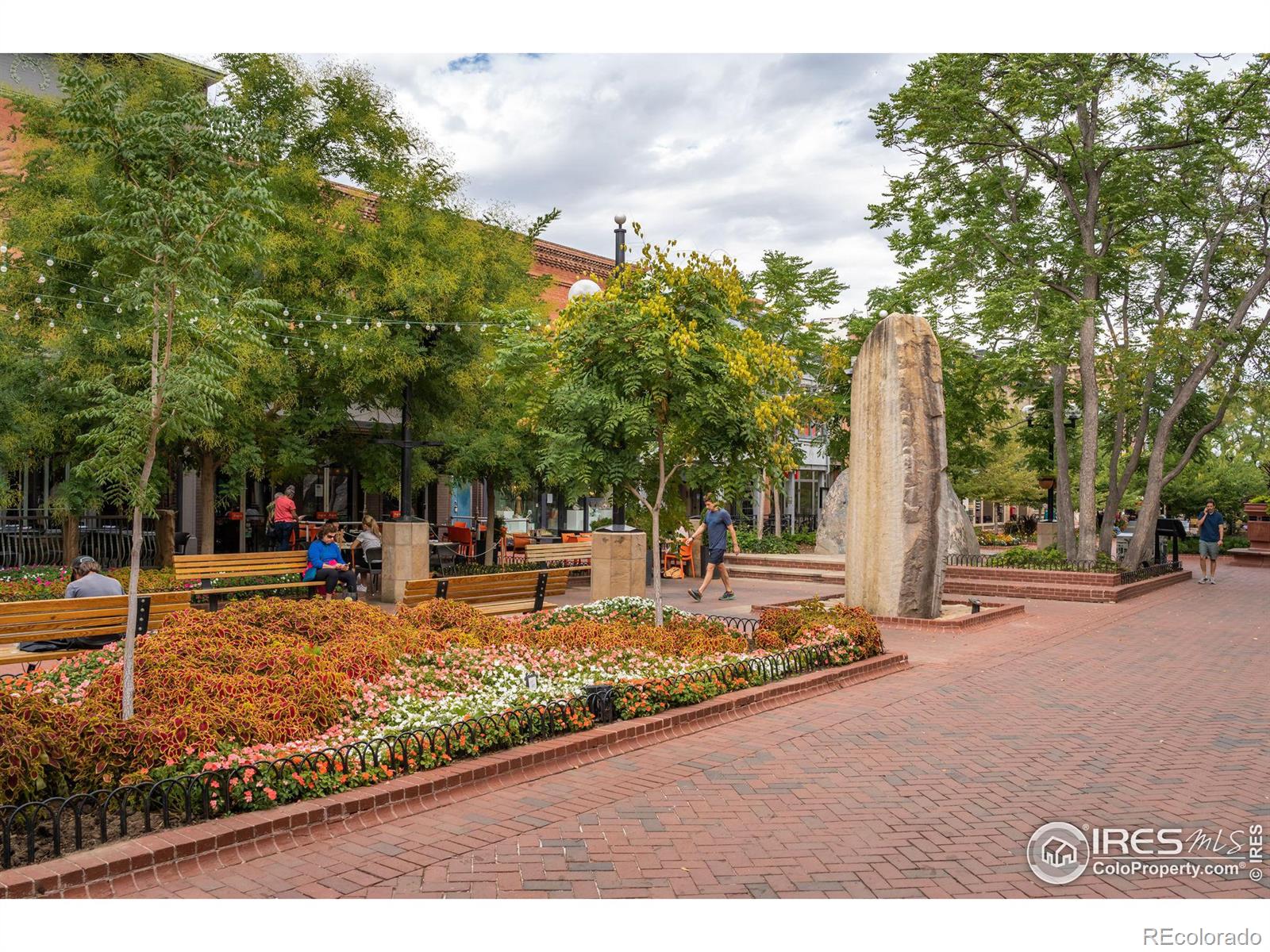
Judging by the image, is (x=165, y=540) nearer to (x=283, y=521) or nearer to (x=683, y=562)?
(x=283, y=521)

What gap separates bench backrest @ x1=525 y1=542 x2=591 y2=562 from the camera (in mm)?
20547

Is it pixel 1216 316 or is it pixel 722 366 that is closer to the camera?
pixel 722 366

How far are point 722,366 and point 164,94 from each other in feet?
38.0

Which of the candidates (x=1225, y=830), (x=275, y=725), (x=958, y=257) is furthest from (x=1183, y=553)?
(x=275, y=725)

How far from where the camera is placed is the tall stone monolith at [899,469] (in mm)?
13359

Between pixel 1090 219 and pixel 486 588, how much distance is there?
610 inches

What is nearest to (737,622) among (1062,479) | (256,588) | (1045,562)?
(256,588)

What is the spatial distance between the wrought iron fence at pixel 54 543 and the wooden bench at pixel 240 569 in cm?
452

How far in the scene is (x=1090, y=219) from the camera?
67.6 feet

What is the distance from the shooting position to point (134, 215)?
6285mm

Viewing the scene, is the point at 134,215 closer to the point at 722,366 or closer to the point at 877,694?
the point at 722,366

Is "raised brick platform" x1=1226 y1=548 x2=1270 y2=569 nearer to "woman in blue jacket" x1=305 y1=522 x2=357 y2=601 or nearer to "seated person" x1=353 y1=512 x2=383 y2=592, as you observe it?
"seated person" x1=353 y1=512 x2=383 y2=592

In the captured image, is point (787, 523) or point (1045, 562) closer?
point (1045, 562)

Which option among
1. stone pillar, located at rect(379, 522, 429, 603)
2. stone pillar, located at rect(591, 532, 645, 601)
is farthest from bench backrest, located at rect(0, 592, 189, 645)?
stone pillar, located at rect(591, 532, 645, 601)
